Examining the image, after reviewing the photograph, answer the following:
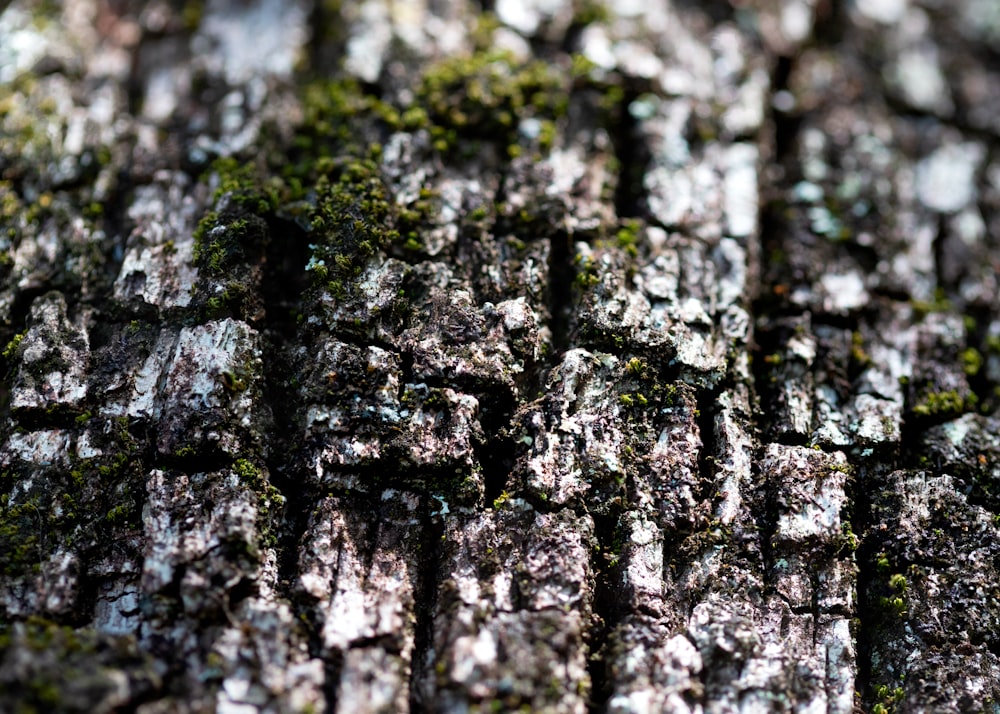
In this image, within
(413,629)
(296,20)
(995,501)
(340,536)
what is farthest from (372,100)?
(995,501)

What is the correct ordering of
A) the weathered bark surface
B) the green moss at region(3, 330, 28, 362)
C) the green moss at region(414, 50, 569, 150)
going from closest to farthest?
the weathered bark surface
the green moss at region(3, 330, 28, 362)
the green moss at region(414, 50, 569, 150)

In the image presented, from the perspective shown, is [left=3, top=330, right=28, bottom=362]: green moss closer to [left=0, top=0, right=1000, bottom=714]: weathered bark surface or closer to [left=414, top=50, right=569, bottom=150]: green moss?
[left=0, top=0, right=1000, bottom=714]: weathered bark surface

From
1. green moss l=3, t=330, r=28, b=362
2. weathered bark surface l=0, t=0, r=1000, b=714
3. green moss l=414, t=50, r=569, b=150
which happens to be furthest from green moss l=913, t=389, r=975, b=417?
green moss l=3, t=330, r=28, b=362

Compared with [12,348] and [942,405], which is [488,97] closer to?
[12,348]

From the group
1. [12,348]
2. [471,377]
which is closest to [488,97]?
[471,377]

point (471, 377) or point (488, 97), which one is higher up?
point (488, 97)

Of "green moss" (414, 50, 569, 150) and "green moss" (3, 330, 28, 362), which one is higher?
"green moss" (414, 50, 569, 150)

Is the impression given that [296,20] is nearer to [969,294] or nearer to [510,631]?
[510,631]

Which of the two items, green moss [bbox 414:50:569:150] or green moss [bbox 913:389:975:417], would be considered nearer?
green moss [bbox 913:389:975:417]

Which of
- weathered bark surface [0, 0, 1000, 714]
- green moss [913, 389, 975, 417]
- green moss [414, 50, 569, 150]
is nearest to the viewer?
weathered bark surface [0, 0, 1000, 714]
